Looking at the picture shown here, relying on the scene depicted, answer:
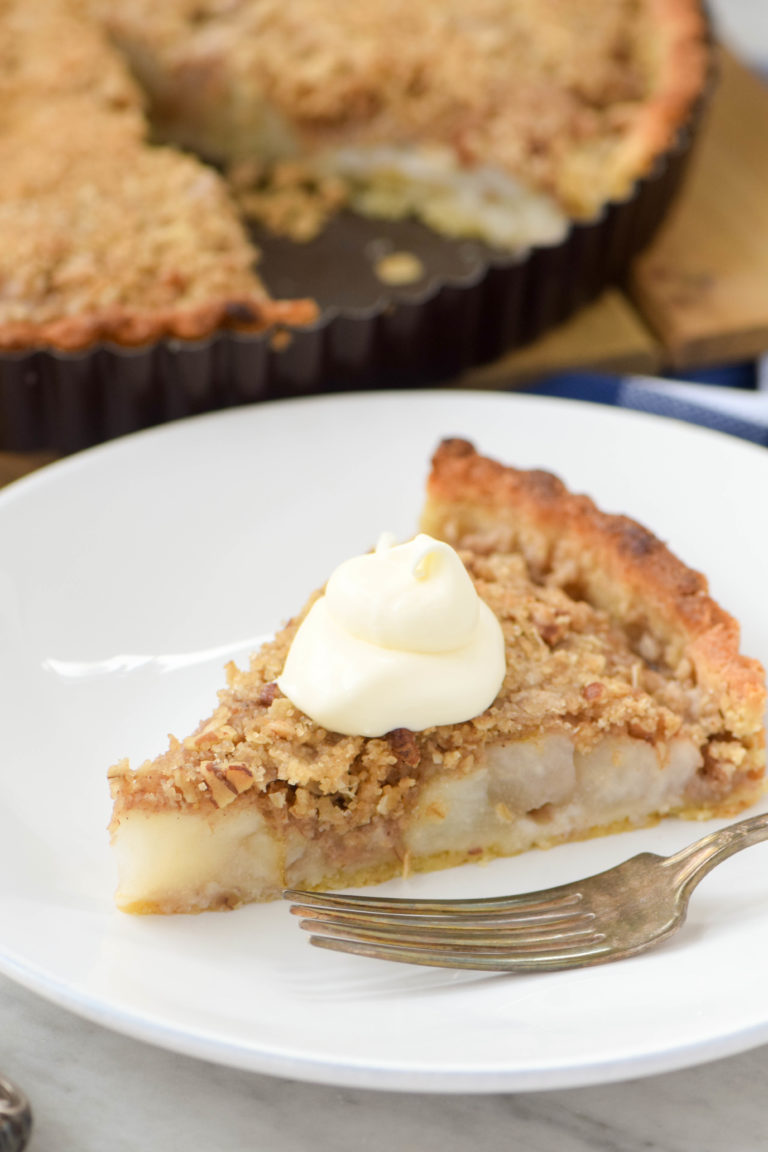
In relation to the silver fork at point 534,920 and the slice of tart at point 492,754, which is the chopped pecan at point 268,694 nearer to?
the slice of tart at point 492,754

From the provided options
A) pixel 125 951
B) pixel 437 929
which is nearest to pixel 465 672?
pixel 437 929

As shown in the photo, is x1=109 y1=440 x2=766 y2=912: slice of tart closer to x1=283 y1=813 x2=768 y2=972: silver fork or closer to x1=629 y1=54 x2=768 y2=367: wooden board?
x1=283 y1=813 x2=768 y2=972: silver fork

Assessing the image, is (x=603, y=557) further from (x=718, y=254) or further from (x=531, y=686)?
(x=718, y=254)

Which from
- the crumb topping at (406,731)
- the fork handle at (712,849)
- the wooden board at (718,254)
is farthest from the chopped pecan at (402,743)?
the wooden board at (718,254)

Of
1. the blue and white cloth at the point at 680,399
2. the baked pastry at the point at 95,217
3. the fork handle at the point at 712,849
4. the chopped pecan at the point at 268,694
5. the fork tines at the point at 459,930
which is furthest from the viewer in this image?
the blue and white cloth at the point at 680,399

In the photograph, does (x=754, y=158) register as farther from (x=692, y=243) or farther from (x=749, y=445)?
(x=749, y=445)

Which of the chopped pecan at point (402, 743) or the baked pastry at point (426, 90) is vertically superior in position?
the baked pastry at point (426, 90)
